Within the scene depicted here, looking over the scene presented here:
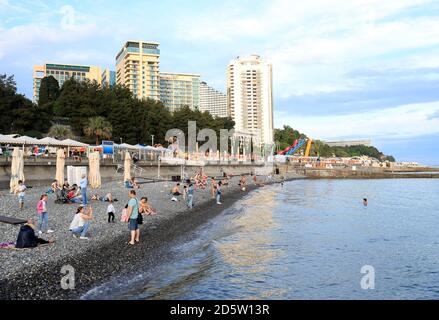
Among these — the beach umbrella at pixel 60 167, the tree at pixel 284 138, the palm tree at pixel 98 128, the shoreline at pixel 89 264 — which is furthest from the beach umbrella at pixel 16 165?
the tree at pixel 284 138

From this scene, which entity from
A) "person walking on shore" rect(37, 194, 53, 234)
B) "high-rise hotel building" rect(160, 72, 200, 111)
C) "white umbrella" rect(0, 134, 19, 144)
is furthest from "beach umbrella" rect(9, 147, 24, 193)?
"high-rise hotel building" rect(160, 72, 200, 111)

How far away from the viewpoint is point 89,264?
11906 millimetres

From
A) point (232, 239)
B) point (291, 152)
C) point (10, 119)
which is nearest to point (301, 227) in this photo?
point (232, 239)

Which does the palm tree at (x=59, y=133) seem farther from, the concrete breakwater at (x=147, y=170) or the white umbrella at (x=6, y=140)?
the white umbrella at (x=6, y=140)

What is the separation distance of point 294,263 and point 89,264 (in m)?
7.35

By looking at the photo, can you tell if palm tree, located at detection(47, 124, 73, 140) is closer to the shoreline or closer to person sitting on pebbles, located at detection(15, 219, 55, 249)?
the shoreline

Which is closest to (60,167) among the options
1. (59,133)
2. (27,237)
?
(27,237)

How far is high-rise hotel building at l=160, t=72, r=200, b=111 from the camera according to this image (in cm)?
18606

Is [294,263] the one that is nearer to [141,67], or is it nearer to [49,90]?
[49,90]

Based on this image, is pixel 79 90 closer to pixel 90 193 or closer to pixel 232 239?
pixel 90 193

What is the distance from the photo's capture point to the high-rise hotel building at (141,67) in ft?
498
